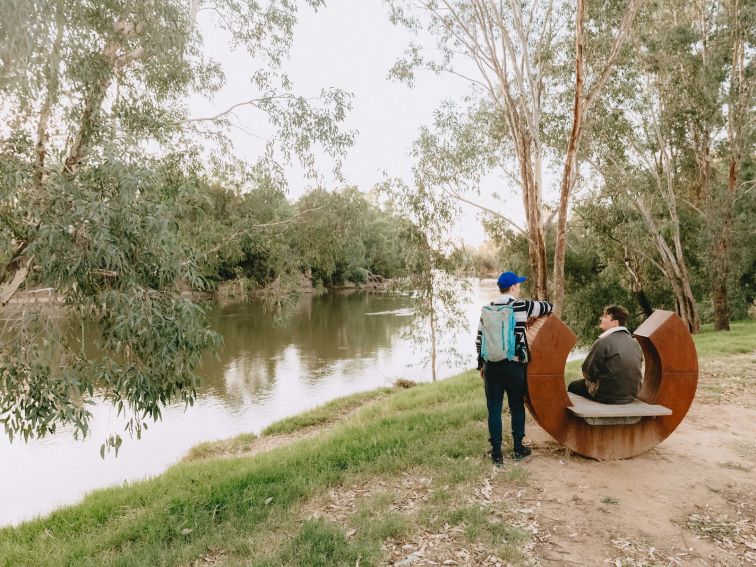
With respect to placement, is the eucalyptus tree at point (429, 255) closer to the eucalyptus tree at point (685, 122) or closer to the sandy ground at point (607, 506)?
the eucalyptus tree at point (685, 122)

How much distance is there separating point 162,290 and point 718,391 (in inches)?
305

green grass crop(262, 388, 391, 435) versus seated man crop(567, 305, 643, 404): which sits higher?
seated man crop(567, 305, 643, 404)

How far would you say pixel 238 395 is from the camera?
15.3 m

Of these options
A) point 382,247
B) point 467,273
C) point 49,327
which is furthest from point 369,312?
point 49,327

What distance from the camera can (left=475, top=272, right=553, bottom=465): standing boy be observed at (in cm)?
445

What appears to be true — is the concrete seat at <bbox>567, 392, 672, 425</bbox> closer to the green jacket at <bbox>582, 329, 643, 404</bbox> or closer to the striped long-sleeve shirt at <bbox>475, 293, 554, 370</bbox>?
Result: the green jacket at <bbox>582, 329, 643, 404</bbox>

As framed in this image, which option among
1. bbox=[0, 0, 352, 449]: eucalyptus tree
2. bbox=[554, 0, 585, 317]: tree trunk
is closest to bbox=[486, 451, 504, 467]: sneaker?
bbox=[0, 0, 352, 449]: eucalyptus tree

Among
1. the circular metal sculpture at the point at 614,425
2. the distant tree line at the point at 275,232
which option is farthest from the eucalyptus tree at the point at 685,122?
Result: the circular metal sculpture at the point at 614,425

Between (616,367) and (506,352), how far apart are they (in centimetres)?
113

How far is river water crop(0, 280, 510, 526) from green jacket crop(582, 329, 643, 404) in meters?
4.84

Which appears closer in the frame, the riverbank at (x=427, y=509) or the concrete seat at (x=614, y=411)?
the riverbank at (x=427, y=509)

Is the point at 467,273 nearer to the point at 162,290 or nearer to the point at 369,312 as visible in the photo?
the point at 162,290

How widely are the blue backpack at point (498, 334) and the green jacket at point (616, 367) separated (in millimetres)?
866

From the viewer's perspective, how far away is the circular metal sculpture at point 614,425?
466 cm
